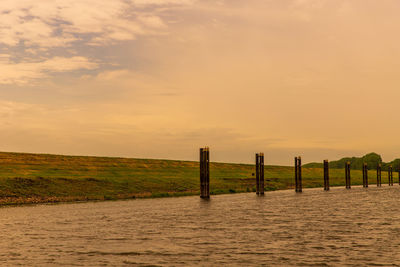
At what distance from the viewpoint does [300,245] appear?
25.8 metres

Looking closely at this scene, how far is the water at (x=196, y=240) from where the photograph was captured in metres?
21.8

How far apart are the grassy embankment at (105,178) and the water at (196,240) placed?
23012 mm

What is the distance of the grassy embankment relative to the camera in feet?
219

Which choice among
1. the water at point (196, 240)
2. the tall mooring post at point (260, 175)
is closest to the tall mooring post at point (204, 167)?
the tall mooring post at point (260, 175)

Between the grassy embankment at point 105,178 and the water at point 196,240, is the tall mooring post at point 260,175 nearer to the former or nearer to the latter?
the grassy embankment at point 105,178

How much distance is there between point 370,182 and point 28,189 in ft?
508

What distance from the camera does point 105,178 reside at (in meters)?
89.6

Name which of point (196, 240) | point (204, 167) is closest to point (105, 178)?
point (204, 167)

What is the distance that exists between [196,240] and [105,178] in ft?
210

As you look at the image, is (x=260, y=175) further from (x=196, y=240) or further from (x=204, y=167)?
(x=196, y=240)

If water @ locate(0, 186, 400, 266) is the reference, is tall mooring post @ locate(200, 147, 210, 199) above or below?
above

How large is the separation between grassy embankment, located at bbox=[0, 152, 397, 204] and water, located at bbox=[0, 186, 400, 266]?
23012 mm

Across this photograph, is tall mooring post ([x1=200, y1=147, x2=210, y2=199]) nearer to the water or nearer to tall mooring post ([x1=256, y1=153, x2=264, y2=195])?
tall mooring post ([x1=256, y1=153, x2=264, y2=195])

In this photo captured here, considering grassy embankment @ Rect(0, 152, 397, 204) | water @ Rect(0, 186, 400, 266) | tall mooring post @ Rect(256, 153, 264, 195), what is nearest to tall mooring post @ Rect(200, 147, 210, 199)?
grassy embankment @ Rect(0, 152, 397, 204)
